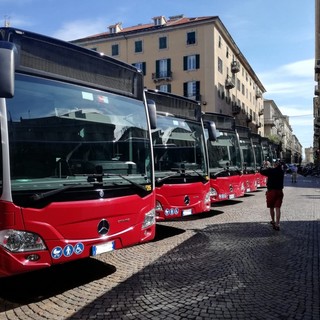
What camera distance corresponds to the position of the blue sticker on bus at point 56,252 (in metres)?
4.18

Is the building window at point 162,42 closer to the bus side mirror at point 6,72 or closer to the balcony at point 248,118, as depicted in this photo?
the balcony at point 248,118

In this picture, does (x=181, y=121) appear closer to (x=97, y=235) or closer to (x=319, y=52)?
(x=97, y=235)

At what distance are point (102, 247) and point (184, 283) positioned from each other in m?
1.18

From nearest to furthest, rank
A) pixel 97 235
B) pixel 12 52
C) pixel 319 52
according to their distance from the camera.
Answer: pixel 12 52
pixel 97 235
pixel 319 52

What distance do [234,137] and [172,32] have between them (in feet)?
112

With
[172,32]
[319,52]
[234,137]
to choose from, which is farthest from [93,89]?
[319,52]

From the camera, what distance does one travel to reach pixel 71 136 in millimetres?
4664

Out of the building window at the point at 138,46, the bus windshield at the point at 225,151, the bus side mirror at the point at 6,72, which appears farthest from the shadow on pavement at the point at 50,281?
the building window at the point at 138,46

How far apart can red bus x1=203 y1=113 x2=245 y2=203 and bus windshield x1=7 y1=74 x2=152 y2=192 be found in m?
5.84

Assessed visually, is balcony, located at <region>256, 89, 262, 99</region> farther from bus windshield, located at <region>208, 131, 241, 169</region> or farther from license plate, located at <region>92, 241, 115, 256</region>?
license plate, located at <region>92, 241, 115, 256</region>

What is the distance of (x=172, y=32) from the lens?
147 ft

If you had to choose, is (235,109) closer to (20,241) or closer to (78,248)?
(78,248)

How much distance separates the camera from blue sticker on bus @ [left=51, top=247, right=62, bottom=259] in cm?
418

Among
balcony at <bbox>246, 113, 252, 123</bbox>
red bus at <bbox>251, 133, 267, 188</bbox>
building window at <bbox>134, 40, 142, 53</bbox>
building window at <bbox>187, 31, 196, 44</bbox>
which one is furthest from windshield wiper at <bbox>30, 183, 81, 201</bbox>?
balcony at <bbox>246, 113, 252, 123</bbox>
